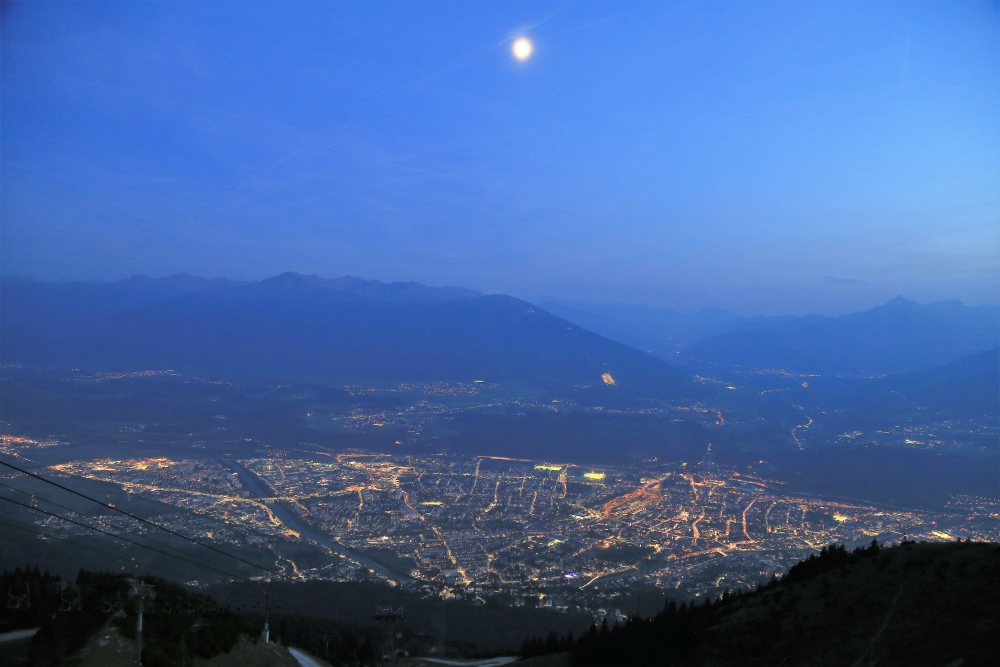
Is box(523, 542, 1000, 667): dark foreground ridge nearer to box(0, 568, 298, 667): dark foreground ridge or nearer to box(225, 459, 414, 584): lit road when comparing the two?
box(0, 568, 298, 667): dark foreground ridge

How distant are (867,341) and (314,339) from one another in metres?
119

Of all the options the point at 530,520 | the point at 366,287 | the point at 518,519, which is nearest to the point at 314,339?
the point at 366,287

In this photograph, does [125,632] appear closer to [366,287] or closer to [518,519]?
[518,519]

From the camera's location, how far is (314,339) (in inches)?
4702

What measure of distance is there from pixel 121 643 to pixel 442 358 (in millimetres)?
95280

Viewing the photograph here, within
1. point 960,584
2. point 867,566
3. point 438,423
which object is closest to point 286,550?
point 867,566

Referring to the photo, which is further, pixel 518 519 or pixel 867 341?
pixel 867 341

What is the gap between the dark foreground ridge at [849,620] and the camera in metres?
10.8

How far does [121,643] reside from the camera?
41.1 feet

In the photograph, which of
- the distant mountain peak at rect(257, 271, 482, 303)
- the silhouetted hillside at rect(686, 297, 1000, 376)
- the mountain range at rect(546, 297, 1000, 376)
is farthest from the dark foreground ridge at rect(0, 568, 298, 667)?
the distant mountain peak at rect(257, 271, 482, 303)

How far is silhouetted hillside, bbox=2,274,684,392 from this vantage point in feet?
328

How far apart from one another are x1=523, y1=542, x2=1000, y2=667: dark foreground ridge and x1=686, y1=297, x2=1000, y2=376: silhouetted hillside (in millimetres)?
115920

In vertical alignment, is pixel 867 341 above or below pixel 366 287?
below

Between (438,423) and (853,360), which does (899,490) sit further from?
(853,360)
